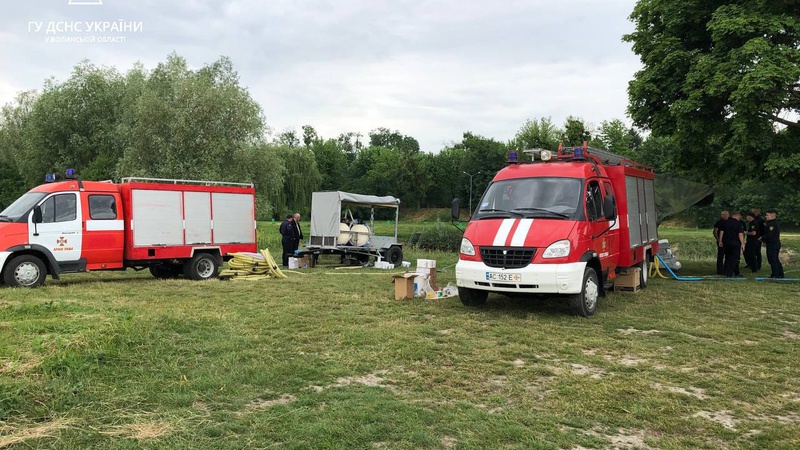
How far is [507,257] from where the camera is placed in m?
8.16

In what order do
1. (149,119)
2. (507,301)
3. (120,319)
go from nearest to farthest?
(120,319) < (507,301) < (149,119)

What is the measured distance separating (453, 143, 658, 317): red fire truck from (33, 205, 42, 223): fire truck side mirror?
8.55m

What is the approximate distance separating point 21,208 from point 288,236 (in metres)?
7.54

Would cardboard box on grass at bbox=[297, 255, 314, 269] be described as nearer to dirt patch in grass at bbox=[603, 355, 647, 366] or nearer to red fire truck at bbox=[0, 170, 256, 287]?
red fire truck at bbox=[0, 170, 256, 287]

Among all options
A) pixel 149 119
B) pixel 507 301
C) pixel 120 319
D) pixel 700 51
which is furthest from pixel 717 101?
pixel 149 119

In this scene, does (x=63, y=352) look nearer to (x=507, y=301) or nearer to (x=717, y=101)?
(x=507, y=301)

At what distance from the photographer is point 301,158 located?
55281 millimetres

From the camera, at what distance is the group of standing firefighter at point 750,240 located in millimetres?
13930

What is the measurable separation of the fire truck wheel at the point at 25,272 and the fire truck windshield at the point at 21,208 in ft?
2.69

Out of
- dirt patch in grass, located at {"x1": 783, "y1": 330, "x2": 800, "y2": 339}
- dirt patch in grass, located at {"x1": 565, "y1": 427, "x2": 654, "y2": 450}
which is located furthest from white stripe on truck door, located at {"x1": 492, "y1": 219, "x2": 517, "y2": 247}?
dirt patch in grass, located at {"x1": 565, "y1": 427, "x2": 654, "y2": 450}

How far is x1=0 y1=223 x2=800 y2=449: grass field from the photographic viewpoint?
387 cm

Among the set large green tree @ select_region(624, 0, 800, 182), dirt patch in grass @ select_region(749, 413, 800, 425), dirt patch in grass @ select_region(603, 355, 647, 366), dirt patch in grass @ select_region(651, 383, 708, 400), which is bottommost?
dirt patch in grass @ select_region(749, 413, 800, 425)

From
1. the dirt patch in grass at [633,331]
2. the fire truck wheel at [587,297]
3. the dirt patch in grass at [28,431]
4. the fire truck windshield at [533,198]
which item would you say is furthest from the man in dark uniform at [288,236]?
the dirt patch in grass at [28,431]

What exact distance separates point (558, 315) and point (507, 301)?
1.43m
